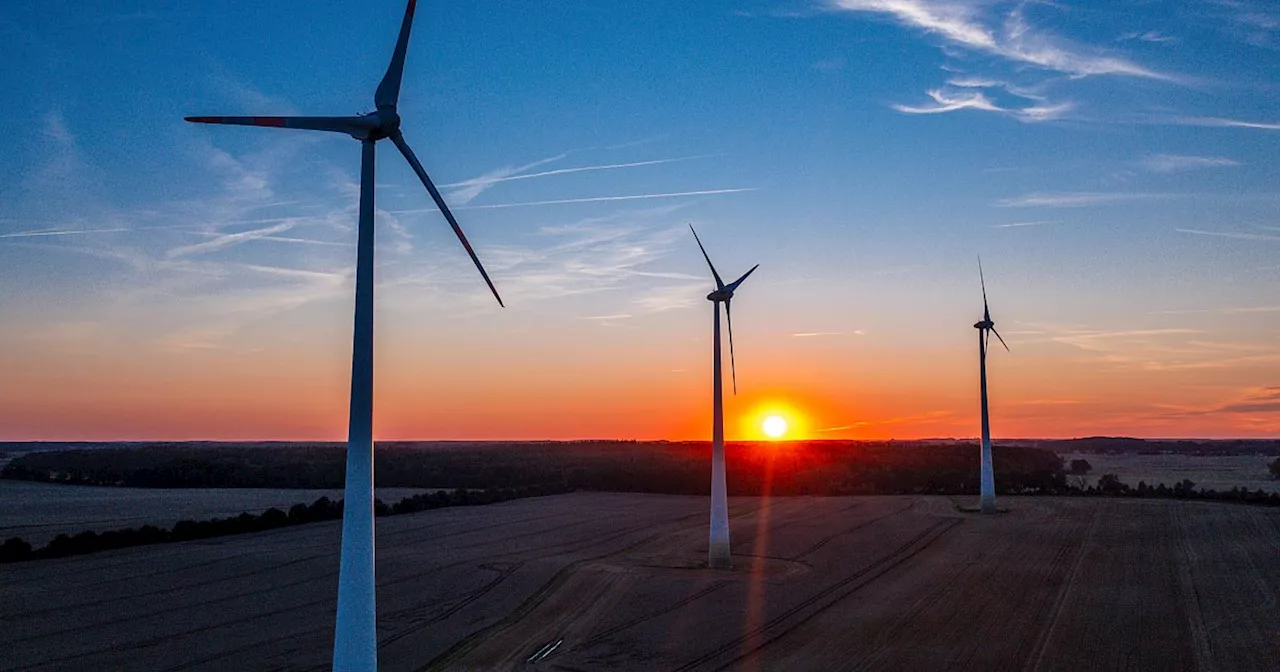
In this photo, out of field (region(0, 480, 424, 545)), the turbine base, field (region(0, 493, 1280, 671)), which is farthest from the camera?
field (region(0, 480, 424, 545))

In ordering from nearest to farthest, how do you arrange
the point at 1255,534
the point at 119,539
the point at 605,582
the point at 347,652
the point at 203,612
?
the point at 347,652
the point at 203,612
the point at 605,582
the point at 119,539
the point at 1255,534

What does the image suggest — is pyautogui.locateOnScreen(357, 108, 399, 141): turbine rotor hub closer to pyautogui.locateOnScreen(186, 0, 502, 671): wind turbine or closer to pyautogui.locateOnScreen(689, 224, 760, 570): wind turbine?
pyautogui.locateOnScreen(186, 0, 502, 671): wind turbine

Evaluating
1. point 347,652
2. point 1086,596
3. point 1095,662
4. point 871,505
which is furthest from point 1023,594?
point 871,505

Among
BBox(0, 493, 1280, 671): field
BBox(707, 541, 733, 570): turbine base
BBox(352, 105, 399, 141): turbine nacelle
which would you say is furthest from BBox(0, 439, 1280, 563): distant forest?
BBox(352, 105, 399, 141): turbine nacelle

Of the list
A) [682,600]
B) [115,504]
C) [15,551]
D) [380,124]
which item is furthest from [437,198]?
[115,504]

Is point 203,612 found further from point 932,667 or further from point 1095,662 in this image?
point 1095,662
